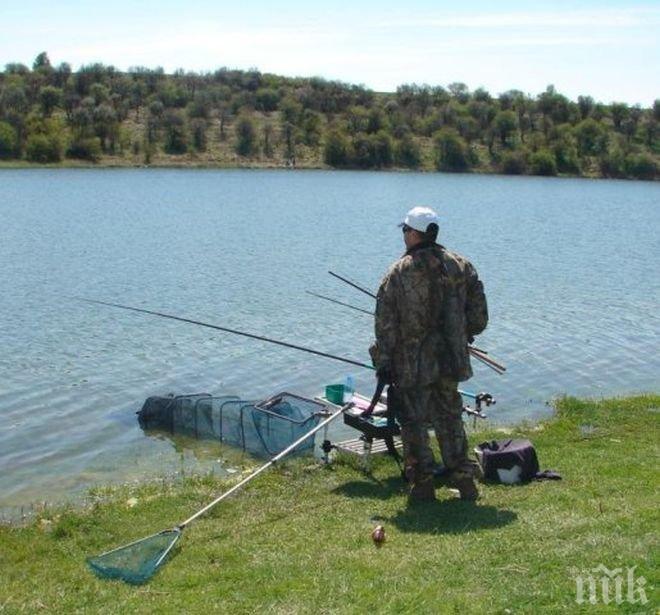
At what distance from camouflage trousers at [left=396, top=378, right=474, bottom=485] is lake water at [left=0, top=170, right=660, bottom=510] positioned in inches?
189

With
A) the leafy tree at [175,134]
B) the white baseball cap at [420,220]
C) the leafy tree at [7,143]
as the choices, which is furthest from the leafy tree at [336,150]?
the white baseball cap at [420,220]

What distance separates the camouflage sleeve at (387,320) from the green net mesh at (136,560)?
2.45 m

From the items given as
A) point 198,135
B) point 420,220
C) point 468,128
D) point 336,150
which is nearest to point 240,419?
point 420,220

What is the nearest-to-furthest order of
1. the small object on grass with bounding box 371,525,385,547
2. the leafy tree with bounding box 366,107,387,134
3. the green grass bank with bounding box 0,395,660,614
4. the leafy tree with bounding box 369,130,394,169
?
the green grass bank with bounding box 0,395,660,614 < the small object on grass with bounding box 371,525,385,547 < the leafy tree with bounding box 369,130,394,169 < the leafy tree with bounding box 366,107,387,134

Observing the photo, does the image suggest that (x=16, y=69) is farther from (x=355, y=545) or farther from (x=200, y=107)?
(x=355, y=545)

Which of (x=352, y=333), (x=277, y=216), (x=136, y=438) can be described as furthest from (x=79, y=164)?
(x=136, y=438)

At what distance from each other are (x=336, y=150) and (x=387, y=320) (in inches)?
4519

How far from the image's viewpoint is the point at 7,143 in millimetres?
103750

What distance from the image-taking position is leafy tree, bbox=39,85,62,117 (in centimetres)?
12400

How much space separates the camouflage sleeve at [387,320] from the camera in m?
8.94

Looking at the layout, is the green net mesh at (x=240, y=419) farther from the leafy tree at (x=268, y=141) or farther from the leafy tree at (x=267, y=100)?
the leafy tree at (x=267, y=100)

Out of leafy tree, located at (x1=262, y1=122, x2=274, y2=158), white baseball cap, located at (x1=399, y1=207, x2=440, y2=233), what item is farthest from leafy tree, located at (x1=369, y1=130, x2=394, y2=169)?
white baseball cap, located at (x1=399, y1=207, x2=440, y2=233)

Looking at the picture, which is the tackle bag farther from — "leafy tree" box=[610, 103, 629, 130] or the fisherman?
"leafy tree" box=[610, 103, 629, 130]

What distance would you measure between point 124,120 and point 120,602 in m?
122
